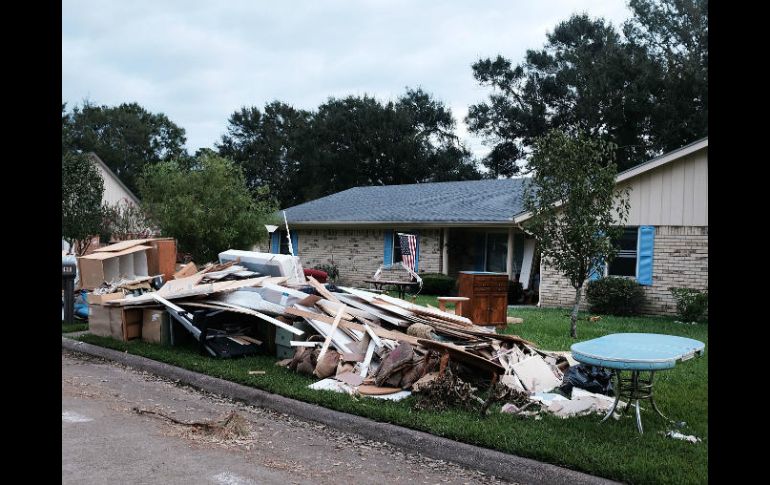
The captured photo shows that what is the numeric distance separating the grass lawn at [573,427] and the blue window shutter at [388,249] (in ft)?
48.4

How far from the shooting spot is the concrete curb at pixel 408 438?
4.80 metres

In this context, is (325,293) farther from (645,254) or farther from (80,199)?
(645,254)

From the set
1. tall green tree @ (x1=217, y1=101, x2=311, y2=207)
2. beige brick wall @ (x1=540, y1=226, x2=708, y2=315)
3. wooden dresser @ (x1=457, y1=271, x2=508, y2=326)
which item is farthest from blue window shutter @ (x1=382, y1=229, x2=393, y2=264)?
tall green tree @ (x1=217, y1=101, x2=311, y2=207)

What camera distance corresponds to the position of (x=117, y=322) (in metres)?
10.8

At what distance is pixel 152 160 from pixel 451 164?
29.6 meters

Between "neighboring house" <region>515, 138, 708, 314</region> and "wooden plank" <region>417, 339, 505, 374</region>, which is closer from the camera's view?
"wooden plank" <region>417, 339, 505, 374</region>

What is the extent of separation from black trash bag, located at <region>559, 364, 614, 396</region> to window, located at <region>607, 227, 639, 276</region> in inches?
401

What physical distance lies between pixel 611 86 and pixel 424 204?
58.8 feet

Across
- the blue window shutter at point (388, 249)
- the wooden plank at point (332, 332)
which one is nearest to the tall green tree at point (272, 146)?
the blue window shutter at point (388, 249)

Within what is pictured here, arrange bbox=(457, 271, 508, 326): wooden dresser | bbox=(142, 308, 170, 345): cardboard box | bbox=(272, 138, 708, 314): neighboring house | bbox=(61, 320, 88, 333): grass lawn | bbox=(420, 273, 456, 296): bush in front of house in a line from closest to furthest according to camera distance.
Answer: bbox=(142, 308, 170, 345): cardboard box, bbox=(457, 271, 508, 326): wooden dresser, bbox=(61, 320, 88, 333): grass lawn, bbox=(272, 138, 708, 314): neighboring house, bbox=(420, 273, 456, 296): bush in front of house

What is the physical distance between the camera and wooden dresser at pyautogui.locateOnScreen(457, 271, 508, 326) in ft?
38.6

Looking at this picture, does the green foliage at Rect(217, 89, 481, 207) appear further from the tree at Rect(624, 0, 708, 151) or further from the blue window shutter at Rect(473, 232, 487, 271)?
the blue window shutter at Rect(473, 232, 487, 271)
